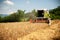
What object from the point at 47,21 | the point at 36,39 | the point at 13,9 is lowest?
the point at 36,39

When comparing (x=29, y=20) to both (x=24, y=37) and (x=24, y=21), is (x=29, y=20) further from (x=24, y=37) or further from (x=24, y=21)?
(x=24, y=37)

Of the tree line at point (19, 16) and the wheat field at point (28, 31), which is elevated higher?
the tree line at point (19, 16)

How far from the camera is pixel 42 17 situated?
268cm

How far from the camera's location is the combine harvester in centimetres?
262

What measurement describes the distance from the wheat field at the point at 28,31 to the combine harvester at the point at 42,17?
6 centimetres

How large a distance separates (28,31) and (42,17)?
0.43 meters

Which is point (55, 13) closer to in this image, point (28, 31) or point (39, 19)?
point (39, 19)

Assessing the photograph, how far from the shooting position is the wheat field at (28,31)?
89.7 inches

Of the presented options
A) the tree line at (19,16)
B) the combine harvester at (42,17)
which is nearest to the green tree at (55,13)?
the combine harvester at (42,17)

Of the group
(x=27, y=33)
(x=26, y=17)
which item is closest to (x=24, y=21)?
(x=26, y=17)

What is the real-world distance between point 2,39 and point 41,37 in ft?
2.20

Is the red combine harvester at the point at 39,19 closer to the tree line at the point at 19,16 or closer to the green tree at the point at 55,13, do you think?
the tree line at the point at 19,16

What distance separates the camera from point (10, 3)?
2.51 metres

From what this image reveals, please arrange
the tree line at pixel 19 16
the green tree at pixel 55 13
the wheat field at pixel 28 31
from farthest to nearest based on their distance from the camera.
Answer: the green tree at pixel 55 13 < the tree line at pixel 19 16 < the wheat field at pixel 28 31
